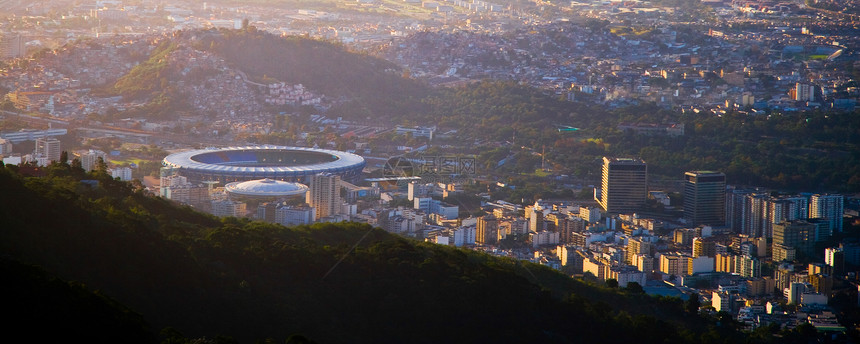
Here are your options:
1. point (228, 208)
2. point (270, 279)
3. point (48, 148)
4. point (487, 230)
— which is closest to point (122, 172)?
point (48, 148)

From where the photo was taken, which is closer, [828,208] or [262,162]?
[828,208]

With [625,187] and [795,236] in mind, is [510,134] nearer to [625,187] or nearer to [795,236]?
[625,187]

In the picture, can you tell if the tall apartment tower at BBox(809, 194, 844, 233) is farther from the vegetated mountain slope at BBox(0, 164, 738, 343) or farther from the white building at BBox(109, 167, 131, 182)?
the white building at BBox(109, 167, 131, 182)

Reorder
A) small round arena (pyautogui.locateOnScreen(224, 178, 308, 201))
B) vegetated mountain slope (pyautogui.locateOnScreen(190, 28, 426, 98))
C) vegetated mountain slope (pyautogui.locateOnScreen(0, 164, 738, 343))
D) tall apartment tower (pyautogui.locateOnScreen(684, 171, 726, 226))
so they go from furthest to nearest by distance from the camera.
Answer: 1. vegetated mountain slope (pyautogui.locateOnScreen(190, 28, 426, 98))
2. tall apartment tower (pyautogui.locateOnScreen(684, 171, 726, 226))
3. small round arena (pyautogui.locateOnScreen(224, 178, 308, 201))
4. vegetated mountain slope (pyautogui.locateOnScreen(0, 164, 738, 343))

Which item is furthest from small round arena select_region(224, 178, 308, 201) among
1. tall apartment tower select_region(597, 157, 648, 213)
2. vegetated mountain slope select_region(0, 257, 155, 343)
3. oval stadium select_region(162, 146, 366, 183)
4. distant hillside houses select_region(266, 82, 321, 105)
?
vegetated mountain slope select_region(0, 257, 155, 343)

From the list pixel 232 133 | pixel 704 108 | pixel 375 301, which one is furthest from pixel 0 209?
pixel 704 108

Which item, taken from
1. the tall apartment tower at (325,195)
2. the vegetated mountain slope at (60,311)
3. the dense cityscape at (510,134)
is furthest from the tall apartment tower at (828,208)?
the vegetated mountain slope at (60,311)
